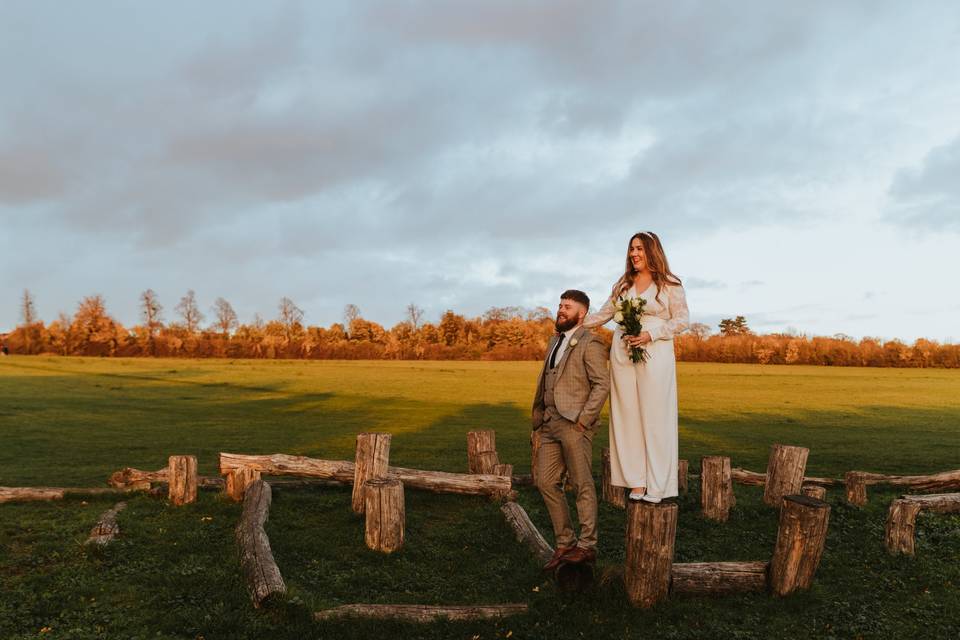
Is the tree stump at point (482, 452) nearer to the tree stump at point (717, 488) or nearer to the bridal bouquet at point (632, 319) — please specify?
the tree stump at point (717, 488)

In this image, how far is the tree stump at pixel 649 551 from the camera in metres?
6.20

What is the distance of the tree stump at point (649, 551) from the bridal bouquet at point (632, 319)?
1.59m

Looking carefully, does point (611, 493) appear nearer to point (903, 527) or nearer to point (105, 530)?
point (903, 527)

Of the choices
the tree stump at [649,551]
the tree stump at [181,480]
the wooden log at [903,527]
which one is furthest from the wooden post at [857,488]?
the tree stump at [181,480]

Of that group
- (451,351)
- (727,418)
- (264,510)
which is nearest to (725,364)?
(451,351)

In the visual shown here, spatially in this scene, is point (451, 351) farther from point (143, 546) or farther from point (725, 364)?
point (143, 546)

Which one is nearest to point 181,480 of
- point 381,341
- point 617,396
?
point 617,396

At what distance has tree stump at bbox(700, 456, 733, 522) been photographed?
32.2 feet

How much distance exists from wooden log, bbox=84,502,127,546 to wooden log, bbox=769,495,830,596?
26.9ft

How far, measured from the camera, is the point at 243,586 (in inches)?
273

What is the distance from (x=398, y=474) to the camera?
10758 mm

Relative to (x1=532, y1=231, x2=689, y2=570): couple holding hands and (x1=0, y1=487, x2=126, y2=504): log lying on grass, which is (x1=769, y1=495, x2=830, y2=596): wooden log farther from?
(x1=0, y1=487, x2=126, y2=504): log lying on grass

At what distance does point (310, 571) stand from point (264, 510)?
6.87 feet

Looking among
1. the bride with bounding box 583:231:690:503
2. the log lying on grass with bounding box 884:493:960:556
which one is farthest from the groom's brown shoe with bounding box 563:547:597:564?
the log lying on grass with bounding box 884:493:960:556
